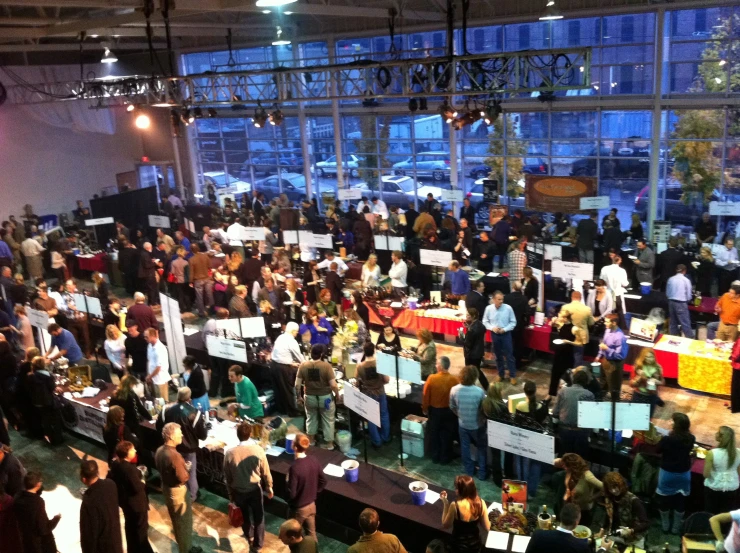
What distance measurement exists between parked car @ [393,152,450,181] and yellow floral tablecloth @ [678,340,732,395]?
9.23 meters

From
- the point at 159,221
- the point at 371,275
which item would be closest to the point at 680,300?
the point at 371,275

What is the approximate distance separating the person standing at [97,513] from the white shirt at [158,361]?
2879 mm

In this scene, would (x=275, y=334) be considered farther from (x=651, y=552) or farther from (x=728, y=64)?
(x=728, y=64)

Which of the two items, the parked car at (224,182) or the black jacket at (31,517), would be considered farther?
the parked car at (224,182)

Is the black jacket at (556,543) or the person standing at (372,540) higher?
→ the person standing at (372,540)

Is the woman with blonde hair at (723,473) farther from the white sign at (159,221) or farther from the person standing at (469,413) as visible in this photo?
the white sign at (159,221)

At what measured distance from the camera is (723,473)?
5.57 metres

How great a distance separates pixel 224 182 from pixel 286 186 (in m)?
2.43

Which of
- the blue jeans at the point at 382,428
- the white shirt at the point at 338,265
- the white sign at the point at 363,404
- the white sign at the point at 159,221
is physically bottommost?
the blue jeans at the point at 382,428

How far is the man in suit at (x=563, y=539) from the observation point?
4.31m

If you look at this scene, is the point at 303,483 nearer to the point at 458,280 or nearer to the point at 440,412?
the point at 440,412

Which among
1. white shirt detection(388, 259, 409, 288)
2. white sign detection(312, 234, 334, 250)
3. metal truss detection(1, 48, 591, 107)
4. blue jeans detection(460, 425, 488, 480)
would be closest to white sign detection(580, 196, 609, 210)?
metal truss detection(1, 48, 591, 107)

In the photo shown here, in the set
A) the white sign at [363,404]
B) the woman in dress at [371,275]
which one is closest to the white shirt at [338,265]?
the woman in dress at [371,275]

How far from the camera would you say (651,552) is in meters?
5.33
